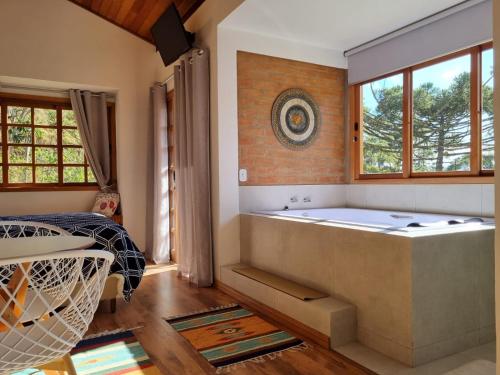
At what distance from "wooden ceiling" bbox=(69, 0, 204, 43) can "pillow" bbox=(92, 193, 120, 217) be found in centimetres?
200

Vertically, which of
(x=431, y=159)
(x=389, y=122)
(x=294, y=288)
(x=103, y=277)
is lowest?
(x=294, y=288)

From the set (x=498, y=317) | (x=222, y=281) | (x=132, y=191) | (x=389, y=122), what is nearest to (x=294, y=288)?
(x=222, y=281)

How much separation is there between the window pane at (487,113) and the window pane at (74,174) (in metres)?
4.42

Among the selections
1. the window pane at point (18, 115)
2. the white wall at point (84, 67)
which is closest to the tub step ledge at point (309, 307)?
the white wall at point (84, 67)

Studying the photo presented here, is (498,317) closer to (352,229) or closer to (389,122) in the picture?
(352,229)

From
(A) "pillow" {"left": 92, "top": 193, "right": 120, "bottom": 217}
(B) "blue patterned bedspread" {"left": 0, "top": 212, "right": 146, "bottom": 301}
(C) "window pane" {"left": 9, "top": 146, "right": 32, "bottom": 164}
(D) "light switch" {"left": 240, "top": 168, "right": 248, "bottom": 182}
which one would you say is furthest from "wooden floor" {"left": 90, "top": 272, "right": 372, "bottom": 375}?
(C) "window pane" {"left": 9, "top": 146, "right": 32, "bottom": 164}

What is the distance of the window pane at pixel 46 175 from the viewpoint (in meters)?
4.86

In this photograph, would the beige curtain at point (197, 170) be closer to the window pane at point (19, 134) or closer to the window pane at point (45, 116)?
the window pane at point (45, 116)

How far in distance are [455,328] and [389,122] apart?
2272 mm

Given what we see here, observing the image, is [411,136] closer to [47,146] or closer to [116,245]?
[116,245]

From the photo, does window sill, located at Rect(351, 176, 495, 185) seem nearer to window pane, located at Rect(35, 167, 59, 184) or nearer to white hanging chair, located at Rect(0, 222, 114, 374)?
white hanging chair, located at Rect(0, 222, 114, 374)

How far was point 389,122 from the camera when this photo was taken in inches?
155

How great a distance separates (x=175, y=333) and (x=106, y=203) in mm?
2797

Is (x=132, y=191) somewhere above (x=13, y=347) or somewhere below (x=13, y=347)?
above
